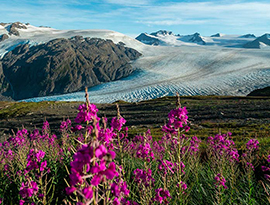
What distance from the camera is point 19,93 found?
143500mm

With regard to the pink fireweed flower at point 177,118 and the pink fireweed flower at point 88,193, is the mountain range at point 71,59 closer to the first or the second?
the pink fireweed flower at point 177,118

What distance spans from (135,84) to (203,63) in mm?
28724

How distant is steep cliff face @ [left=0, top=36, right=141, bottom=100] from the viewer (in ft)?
463

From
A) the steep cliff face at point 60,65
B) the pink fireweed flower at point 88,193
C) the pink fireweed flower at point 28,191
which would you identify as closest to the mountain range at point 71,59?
the steep cliff face at point 60,65

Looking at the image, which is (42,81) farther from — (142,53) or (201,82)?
(201,82)

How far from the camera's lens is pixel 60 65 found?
489 feet

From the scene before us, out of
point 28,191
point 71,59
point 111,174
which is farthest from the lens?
point 71,59

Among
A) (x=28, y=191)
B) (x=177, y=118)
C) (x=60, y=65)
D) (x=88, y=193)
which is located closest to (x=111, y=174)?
(x=88, y=193)

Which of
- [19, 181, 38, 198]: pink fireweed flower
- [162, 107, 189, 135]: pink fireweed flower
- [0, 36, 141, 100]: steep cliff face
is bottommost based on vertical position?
[0, 36, 141, 100]: steep cliff face

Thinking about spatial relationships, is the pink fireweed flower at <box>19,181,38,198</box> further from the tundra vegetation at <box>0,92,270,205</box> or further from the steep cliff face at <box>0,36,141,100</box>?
the steep cliff face at <box>0,36,141,100</box>

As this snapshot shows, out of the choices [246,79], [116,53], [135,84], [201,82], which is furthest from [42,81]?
[246,79]

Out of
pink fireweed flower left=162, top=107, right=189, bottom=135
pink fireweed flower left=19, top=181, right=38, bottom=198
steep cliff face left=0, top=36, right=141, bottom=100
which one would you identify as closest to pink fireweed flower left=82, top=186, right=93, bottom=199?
pink fireweed flower left=19, top=181, right=38, bottom=198

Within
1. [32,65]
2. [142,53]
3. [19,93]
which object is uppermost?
[142,53]

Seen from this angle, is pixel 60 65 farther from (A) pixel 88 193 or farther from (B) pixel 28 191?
(A) pixel 88 193
